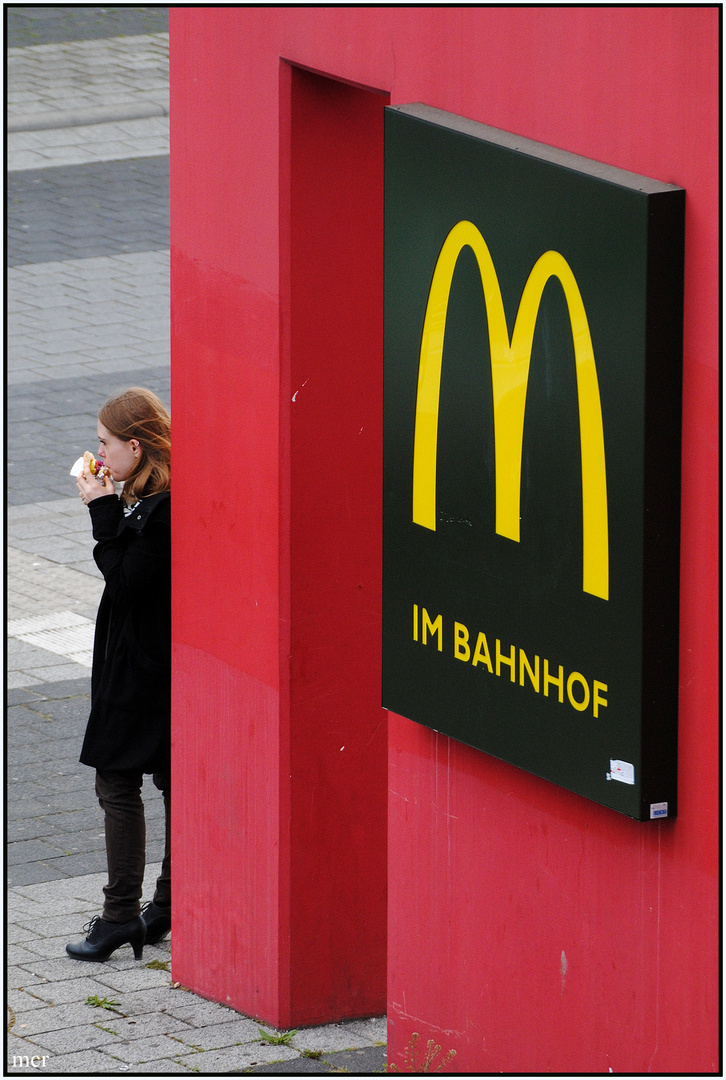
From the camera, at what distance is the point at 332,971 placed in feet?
18.0

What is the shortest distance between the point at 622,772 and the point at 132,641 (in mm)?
2649

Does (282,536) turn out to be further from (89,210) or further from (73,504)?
(89,210)

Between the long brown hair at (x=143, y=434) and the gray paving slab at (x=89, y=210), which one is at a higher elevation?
the gray paving slab at (x=89, y=210)

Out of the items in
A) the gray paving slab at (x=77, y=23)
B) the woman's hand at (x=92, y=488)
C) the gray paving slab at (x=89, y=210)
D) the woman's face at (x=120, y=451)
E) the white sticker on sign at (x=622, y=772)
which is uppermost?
the gray paving slab at (x=77, y=23)

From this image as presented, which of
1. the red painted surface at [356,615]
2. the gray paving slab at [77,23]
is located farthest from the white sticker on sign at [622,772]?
the gray paving slab at [77,23]

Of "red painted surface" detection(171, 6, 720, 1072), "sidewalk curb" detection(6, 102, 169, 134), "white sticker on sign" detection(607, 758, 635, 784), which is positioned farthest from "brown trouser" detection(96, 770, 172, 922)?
"sidewalk curb" detection(6, 102, 169, 134)

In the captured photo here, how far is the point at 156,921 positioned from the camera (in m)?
6.18

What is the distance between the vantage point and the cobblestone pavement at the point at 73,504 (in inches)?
212

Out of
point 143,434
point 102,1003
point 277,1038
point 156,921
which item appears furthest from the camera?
point 156,921

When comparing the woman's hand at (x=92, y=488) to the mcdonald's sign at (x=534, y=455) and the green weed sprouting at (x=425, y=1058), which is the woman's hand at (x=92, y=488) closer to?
the mcdonald's sign at (x=534, y=455)

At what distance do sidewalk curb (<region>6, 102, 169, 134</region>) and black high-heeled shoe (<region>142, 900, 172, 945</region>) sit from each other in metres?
14.9

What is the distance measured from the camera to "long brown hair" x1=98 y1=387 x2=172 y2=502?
230 inches

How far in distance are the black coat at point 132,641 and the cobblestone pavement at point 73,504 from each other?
777 millimetres

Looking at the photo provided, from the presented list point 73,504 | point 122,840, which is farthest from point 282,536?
point 73,504
